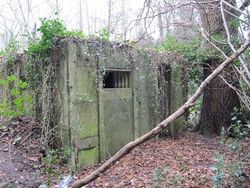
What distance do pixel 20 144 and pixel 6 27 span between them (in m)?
11.4

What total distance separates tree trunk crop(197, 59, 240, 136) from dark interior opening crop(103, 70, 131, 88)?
9.47 ft

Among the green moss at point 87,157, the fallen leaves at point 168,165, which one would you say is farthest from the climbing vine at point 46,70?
the fallen leaves at point 168,165

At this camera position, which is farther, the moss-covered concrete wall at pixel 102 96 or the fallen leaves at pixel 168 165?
the moss-covered concrete wall at pixel 102 96

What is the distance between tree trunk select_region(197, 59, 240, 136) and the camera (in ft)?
29.5

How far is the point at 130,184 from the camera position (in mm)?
5152

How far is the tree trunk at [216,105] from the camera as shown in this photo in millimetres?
9000

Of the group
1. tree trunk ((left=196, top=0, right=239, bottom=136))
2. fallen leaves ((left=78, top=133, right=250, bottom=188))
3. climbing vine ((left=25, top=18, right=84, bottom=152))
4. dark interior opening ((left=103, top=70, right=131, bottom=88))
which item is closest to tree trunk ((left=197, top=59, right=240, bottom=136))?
tree trunk ((left=196, top=0, right=239, bottom=136))

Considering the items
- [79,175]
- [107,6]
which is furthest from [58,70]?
[107,6]

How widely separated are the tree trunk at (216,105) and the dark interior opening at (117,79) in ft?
9.47

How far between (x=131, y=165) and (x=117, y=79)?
7.28 feet

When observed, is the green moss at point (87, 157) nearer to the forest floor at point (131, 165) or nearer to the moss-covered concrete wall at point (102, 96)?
the moss-covered concrete wall at point (102, 96)

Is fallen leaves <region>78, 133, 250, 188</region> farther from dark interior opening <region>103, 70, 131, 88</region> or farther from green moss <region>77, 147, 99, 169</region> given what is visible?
dark interior opening <region>103, 70, 131, 88</region>

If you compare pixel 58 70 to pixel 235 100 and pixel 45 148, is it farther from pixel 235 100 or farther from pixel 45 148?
pixel 235 100

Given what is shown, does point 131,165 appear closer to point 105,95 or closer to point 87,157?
point 87,157
